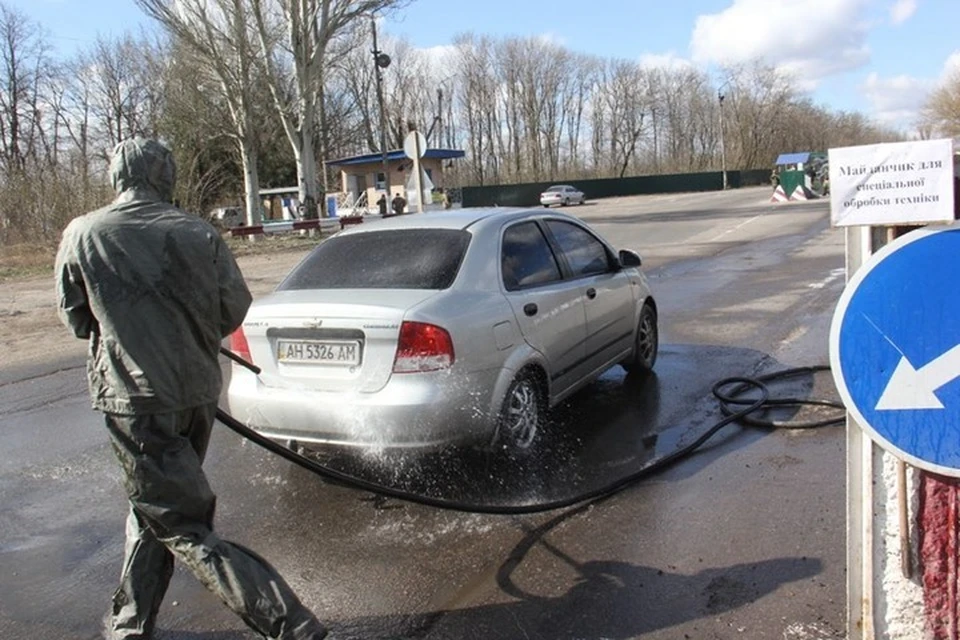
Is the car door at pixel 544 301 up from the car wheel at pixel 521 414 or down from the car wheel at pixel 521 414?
up

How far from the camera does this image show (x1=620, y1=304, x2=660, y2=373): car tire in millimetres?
6953

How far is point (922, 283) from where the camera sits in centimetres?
209

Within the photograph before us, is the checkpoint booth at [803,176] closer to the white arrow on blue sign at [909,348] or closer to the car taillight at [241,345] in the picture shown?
the car taillight at [241,345]

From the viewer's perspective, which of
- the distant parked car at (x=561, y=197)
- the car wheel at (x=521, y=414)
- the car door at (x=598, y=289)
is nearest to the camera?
the car wheel at (x=521, y=414)

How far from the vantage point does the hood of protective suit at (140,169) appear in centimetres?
294

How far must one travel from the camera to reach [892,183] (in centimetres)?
221

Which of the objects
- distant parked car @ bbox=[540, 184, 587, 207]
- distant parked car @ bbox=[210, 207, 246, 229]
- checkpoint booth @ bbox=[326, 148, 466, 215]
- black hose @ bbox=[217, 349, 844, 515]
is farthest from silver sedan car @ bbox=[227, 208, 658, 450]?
distant parked car @ bbox=[540, 184, 587, 207]

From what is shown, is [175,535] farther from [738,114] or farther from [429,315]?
[738,114]

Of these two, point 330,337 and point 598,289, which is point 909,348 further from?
point 598,289

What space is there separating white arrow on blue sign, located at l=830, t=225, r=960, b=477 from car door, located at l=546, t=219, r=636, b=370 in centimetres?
366

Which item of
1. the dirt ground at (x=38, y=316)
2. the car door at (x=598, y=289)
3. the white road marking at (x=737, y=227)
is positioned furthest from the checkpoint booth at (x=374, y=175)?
the car door at (x=598, y=289)

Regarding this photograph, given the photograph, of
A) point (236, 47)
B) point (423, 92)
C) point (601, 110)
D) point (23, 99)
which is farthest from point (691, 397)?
point (601, 110)

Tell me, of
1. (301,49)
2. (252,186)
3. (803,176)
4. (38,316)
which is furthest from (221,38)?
(803,176)

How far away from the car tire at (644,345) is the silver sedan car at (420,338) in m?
1.19
